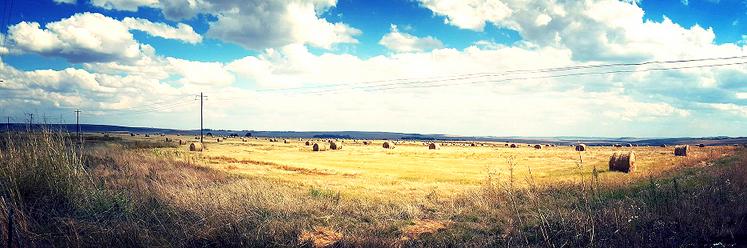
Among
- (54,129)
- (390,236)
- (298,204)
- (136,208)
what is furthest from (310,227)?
(54,129)

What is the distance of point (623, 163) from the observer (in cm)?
2817

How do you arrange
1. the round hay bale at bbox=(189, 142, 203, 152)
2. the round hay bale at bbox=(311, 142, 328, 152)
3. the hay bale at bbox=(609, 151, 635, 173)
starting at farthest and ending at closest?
the round hay bale at bbox=(311, 142, 328, 152) → the round hay bale at bbox=(189, 142, 203, 152) → the hay bale at bbox=(609, 151, 635, 173)

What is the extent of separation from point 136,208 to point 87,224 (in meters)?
1.48

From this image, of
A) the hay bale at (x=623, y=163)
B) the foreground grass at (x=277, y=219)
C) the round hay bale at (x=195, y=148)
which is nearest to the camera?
the foreground grass at (x=277, y=219)

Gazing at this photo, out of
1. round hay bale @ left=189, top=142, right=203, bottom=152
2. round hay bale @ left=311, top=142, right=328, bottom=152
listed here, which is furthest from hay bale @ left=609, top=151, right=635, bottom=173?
round hay bale @ left=189, top=142, right=203, bottom=152

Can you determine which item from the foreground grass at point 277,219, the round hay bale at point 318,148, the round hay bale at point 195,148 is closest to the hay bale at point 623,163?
the foreground grass at point 277,219

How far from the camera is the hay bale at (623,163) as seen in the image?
2791cm

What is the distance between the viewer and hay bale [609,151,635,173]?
2791cm

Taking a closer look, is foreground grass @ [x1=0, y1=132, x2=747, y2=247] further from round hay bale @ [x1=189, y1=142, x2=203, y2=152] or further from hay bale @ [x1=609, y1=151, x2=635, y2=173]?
round hay bale @ [x1=189, y1=142, x2=203, y2=152]

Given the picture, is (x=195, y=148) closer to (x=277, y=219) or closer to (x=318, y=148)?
(x=318, y=148)

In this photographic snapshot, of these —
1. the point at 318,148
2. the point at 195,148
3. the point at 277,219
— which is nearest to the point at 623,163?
the point at 277,219

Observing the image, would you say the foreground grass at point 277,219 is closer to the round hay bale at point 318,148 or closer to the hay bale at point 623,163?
the hay bale at point 623,163

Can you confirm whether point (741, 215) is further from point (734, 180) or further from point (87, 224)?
point (87, 224)

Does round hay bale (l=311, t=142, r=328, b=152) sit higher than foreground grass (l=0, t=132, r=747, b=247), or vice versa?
foreground grass (l=0, t=132, r=747, b=247)
